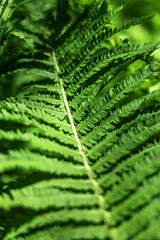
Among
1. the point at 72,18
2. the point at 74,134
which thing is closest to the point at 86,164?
the point at 74,134

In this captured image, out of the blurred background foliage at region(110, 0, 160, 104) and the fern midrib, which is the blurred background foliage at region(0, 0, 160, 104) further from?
the fern midrib

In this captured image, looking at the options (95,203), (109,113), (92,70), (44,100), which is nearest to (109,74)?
(92,70)

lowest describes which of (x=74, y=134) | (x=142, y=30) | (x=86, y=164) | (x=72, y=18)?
(x=86, y=164)

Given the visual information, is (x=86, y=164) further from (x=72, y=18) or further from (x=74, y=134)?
(x=72, y=18)

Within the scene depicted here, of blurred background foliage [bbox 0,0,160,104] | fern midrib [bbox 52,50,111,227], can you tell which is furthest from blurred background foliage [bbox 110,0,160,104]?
fern midrib [bbox 52,50,111,227]

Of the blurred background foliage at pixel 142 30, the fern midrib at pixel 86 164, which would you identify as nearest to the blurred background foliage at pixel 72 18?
the blurred background foliage at pixel 142 30

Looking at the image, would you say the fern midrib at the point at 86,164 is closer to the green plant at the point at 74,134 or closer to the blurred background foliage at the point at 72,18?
the green plant at the point at 74,134

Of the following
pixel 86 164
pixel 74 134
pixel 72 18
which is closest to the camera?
pixel 86 164
